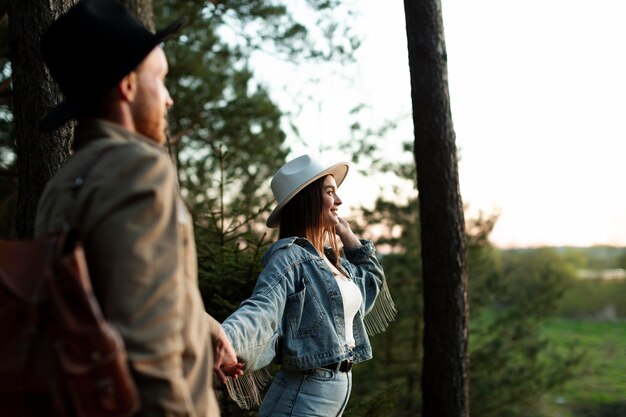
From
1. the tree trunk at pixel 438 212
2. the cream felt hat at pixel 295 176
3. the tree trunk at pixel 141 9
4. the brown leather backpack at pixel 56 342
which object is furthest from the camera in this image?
the tree trunk at pixel 141 9

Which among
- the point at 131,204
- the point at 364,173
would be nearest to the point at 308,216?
the point at 131,204

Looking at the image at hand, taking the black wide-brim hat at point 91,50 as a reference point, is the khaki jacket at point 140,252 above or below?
below

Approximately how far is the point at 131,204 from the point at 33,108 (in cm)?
244

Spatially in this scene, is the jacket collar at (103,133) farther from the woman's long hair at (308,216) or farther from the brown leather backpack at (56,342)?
the woman's long hair at (308,216)

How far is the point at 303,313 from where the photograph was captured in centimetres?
368

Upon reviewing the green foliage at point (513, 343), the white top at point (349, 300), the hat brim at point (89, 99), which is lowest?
the green foliage at point (513, 343)

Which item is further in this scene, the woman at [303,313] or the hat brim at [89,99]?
the woman at [303,313]

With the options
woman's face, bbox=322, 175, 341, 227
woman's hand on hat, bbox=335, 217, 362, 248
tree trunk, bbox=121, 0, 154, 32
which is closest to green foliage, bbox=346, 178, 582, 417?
tree trunk, bbox=121, 0, 154, 32

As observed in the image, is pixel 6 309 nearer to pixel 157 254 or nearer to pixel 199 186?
pixel 157 254

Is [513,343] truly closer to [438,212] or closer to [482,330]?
[482,330]

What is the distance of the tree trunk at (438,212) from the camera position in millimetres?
5258

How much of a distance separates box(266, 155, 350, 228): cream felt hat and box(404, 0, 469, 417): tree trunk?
4.60ft

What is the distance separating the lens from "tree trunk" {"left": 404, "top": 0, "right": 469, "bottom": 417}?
526cm

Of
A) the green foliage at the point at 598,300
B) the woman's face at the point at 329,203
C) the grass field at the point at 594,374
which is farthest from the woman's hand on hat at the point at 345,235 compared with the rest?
the green foliage at the point at 598,300
